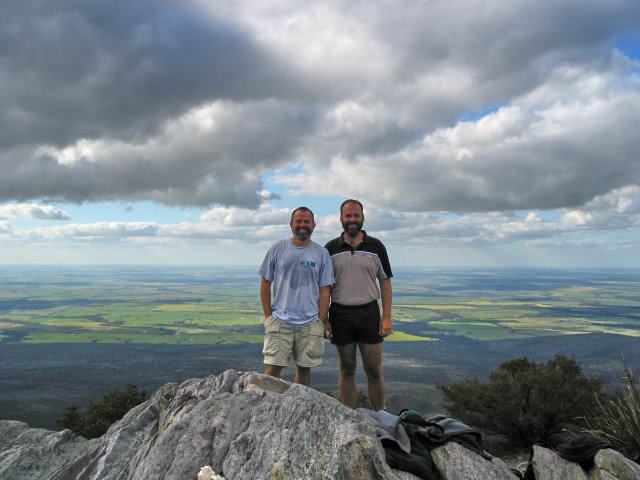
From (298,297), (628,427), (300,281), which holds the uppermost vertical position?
(300,281)

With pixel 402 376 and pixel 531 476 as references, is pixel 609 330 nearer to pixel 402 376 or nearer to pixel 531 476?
pixel 402 376

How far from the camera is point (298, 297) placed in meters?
9.42

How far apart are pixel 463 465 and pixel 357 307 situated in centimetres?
379

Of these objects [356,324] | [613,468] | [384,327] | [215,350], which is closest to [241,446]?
[356,324]

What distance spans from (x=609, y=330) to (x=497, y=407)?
166m

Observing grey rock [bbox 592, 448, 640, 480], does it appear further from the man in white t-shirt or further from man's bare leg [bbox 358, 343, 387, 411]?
the man in white t-shirt

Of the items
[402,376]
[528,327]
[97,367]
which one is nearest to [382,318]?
[402,376]

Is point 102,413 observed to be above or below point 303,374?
below

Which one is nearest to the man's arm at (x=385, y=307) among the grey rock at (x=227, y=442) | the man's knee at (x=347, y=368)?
the man's knee at (x=347, y=368)

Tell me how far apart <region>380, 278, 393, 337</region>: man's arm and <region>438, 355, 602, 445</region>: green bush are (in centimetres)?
1047

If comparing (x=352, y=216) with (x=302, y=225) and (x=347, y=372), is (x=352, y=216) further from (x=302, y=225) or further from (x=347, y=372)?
(x=347, y=372)

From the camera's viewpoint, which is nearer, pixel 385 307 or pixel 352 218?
pixel 352 218

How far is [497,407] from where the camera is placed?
58.1 ft

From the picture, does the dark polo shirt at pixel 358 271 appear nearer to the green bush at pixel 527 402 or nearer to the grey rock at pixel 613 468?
the grey rock at pixel 613 468
